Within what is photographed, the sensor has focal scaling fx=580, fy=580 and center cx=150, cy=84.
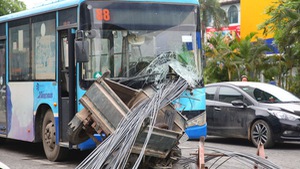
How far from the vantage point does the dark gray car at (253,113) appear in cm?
1377

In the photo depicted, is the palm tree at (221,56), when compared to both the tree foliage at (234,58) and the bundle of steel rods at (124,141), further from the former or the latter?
the bundle of steel rods at (124,141)

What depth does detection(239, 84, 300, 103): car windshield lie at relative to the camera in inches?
574

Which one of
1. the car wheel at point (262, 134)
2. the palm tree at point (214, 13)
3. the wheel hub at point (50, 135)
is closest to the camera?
the wheel hub at point (50, 135)

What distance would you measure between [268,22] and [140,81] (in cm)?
1254

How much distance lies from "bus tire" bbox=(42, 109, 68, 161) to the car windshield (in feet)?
18.0

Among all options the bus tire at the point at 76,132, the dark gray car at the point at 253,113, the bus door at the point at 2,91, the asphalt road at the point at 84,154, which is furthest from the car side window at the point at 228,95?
the bus tire at the point at 76,132

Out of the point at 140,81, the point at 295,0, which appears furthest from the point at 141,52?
the point at 295,0

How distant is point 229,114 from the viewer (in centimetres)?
1495

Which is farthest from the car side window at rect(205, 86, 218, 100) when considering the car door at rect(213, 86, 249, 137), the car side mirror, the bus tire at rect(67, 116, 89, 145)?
the bus tire at rect(67, 116, 89, 145)

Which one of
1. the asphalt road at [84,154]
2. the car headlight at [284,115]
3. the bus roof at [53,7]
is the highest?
the bus roof at [53,7]

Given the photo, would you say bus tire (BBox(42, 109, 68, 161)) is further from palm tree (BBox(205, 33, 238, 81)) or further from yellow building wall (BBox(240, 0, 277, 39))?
yellow building wall (BBox(240, 0, 277, 39))

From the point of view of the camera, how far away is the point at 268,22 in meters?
21.7

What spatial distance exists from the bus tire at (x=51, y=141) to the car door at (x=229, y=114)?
16.5 feet

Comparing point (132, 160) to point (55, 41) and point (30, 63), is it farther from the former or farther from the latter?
point (30, 63)
